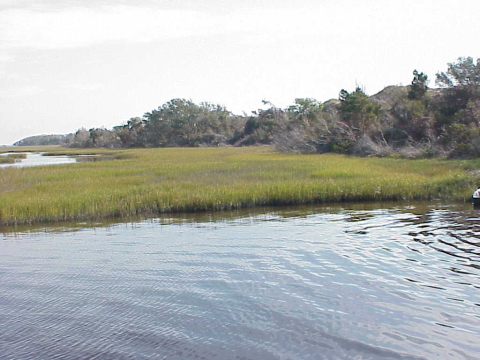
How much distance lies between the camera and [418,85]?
37344mm

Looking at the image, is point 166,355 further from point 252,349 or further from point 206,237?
point 206,237

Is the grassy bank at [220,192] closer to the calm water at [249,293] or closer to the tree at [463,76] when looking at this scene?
the calm water at [249,293]

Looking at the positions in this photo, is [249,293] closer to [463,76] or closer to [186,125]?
[463,76]

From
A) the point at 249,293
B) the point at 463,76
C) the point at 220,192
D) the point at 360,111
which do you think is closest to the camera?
the point at 249,293

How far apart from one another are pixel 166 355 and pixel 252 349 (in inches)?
40.6

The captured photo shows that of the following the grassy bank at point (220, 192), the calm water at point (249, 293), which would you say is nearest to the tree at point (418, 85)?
the grassy bank at point (220, 192)

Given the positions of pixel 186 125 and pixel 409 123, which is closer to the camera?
pixel 409 123

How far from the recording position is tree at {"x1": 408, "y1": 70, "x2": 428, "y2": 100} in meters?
37.3

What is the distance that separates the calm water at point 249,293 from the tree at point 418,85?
27385mm

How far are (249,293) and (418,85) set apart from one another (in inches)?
1343

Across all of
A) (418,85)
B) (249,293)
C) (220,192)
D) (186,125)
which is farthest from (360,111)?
(186,125)

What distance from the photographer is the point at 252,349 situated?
5.73 meters

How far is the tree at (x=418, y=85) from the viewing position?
122 feet

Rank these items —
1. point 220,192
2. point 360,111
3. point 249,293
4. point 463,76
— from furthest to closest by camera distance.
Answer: point 360,111, point 463,76, point 220,192, point 249,293
